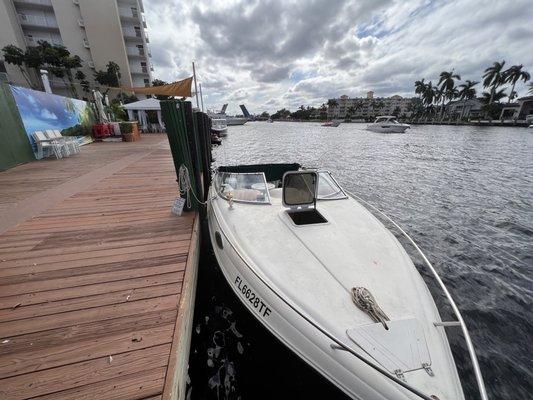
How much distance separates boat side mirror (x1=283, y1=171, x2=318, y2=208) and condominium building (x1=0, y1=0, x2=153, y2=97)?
48.8 metres

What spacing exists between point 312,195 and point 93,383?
327 centimetres

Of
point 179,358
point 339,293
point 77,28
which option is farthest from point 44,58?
point 339,293

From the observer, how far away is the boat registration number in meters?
2.45

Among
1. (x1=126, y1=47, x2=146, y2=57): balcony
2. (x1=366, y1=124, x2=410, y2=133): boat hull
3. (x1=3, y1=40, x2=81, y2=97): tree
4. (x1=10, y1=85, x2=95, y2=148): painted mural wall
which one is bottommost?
(x1=366, y1=124, x2=410, y2=133): boat hull

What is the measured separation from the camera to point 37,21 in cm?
3644

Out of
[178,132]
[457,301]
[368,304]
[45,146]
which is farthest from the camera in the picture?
[45,146]

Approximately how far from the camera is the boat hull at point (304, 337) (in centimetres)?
172

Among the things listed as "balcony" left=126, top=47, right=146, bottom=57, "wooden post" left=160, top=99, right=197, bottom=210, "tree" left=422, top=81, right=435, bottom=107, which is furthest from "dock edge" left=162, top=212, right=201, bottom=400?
"tree" left=422, top=81, right=435, bottom=107

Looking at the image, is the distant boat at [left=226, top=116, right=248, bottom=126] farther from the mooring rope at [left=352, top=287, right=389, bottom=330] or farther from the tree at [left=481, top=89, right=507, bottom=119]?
the mooring rope at [left=352, top=287, right=389, bottom=330]

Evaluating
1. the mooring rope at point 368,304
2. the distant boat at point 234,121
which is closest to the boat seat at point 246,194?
the mooring rope at point 368,304

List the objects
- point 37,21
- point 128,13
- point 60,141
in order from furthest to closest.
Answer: point 128,13, point 37,21, point 60,141

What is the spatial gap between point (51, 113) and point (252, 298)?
1428 centimetres

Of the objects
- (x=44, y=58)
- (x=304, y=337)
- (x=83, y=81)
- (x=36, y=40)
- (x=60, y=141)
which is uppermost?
(x=36, y=40)

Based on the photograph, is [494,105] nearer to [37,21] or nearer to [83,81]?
[83,81]
